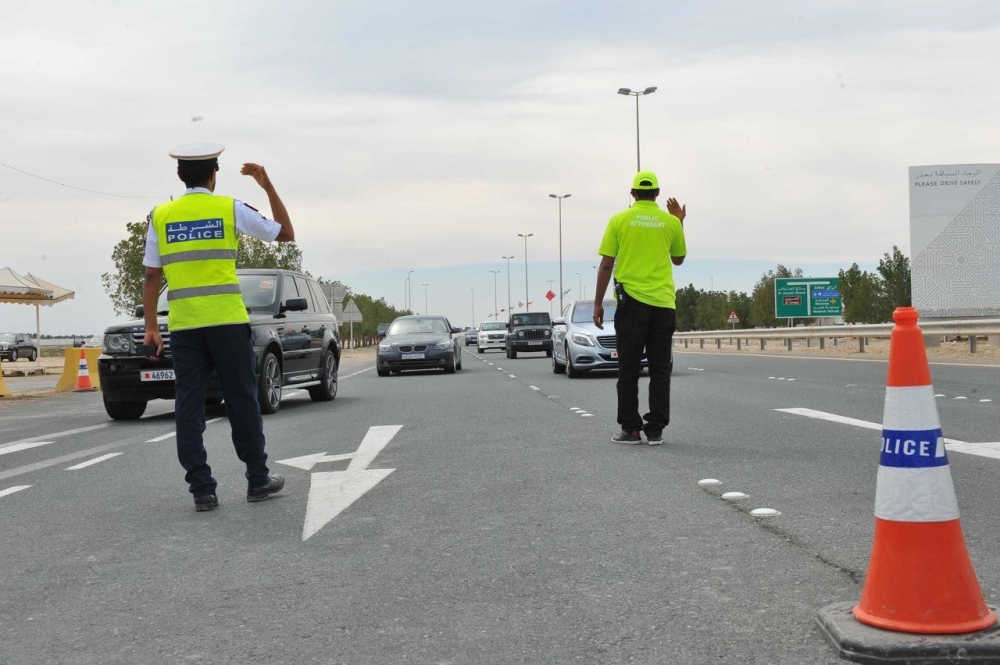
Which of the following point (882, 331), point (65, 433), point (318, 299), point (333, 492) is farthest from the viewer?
point (882, 331)

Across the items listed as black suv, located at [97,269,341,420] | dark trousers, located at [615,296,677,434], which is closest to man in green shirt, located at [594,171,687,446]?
dark trousers, located at [615,296,677,434]

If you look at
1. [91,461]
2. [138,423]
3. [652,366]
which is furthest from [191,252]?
[138,423]

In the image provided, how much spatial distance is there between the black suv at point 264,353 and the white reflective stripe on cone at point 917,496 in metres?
8.88

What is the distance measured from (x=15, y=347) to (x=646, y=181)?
181 feet

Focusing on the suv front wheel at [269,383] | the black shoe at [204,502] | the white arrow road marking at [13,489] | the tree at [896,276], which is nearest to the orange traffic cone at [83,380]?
the suv front wheel at [269,383]

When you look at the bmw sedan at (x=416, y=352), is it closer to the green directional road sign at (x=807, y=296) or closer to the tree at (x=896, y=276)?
the green directional road sign at (x=807, y=296)

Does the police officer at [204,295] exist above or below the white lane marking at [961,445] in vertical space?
above

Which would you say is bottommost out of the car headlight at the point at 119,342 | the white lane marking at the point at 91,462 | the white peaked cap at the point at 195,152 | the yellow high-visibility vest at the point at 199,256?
the white lane marking at the point at 91,462

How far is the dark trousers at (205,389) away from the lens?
594cm

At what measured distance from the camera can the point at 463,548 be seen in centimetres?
466

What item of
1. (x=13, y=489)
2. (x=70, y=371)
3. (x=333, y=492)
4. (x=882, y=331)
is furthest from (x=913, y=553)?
(x=882, y=331)

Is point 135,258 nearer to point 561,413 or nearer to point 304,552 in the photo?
point 561,413

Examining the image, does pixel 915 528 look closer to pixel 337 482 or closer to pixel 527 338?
pixel 337 482

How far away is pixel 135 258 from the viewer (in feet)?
153
